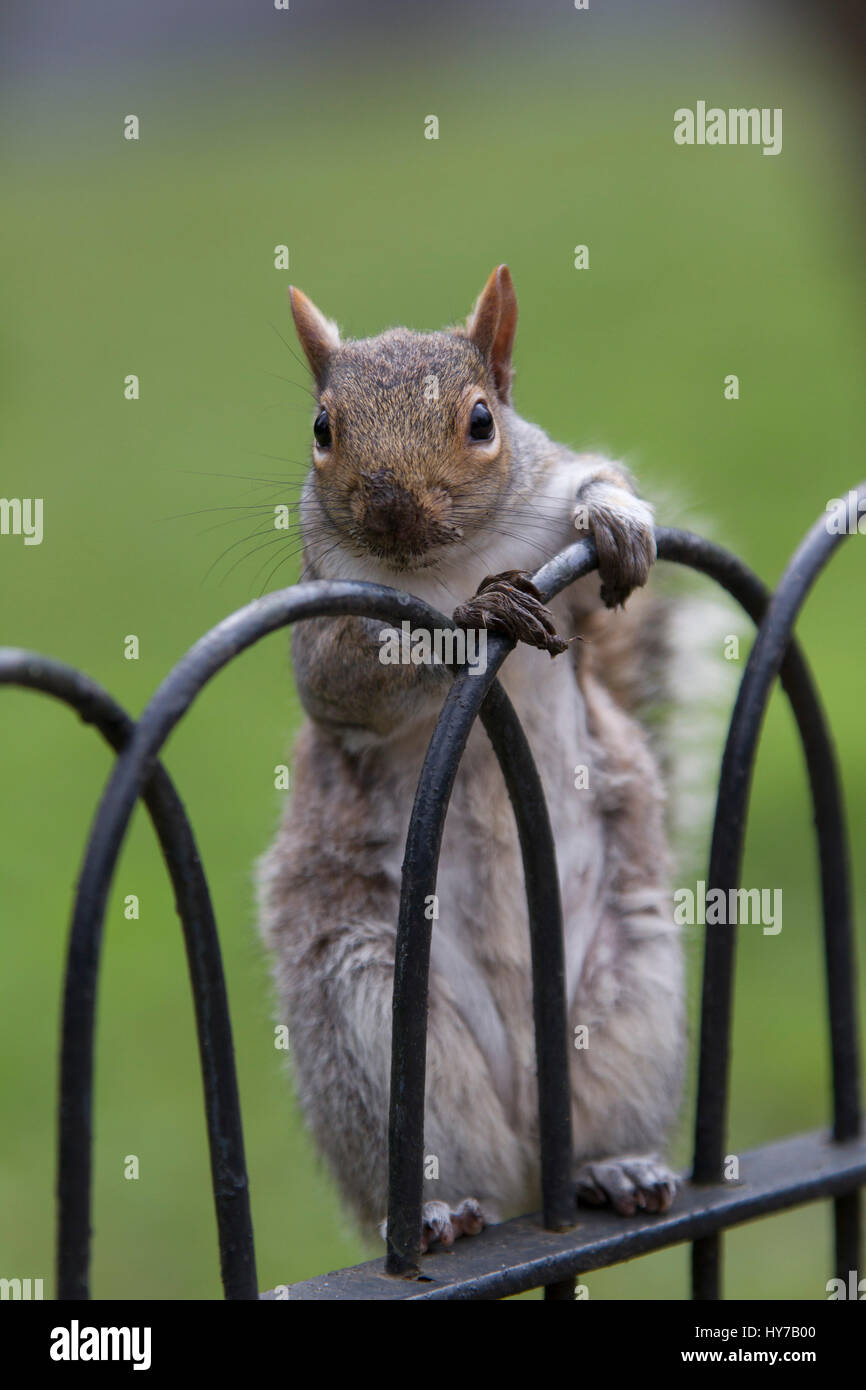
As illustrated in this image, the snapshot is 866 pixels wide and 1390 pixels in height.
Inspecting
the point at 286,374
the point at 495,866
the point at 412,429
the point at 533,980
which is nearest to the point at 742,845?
the point at 533,980

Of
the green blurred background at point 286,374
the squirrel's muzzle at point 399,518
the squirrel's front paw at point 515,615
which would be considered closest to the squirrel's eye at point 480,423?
the squirrel's muzzle at point 399,518

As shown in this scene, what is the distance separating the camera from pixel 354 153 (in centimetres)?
637

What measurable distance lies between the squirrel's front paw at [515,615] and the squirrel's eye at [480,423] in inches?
16.1

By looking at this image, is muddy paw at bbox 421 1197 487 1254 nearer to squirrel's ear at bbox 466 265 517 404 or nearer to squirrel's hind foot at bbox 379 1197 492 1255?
squirrel's hind foot at bbox 379 1197 492 1255

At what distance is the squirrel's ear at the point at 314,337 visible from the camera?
66.0 inches

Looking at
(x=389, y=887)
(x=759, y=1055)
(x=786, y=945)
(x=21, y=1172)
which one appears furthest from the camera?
(x=786, y=945)

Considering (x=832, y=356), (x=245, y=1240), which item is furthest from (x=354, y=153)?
(x=245, y=1240)

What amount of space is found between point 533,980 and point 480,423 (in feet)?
1.93

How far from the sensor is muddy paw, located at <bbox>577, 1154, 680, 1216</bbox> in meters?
1.40

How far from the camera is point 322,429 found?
1.58 metres

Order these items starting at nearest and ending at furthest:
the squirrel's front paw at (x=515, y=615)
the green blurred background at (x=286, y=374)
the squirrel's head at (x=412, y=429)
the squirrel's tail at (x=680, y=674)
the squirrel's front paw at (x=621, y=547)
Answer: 1. the squirrel's front paw at (x=515, y=615)
2. the squirrel's front paw at (x=621, y=547)
3. the squirrel's head at (x=412, y=429)
4. the squirrel's tail at (x=680, y=674)
5. the green blurred background at (x=286, y=374)

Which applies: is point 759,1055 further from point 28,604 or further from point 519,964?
point 28,604

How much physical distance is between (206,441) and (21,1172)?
2.48 m

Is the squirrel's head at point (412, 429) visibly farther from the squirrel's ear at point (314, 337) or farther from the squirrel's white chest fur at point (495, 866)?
the squirrel's white chest fur at point (495, 866)
